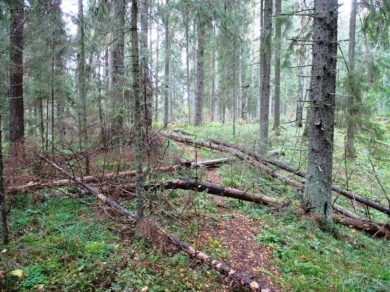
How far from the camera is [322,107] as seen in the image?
6.36 metres

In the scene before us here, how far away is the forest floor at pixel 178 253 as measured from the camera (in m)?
4.15

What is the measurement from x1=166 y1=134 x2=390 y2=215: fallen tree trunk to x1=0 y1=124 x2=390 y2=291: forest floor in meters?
1.39

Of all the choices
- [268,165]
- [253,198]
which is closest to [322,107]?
[253,198]

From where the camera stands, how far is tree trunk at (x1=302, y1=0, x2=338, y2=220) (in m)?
6.22

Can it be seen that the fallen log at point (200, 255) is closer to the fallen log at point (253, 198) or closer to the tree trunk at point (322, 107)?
the fallen log at point (253, 198)

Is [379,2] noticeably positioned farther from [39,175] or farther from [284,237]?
[39,175]

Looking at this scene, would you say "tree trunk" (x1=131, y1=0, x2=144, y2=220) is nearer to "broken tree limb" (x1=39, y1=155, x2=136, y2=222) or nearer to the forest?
the forest

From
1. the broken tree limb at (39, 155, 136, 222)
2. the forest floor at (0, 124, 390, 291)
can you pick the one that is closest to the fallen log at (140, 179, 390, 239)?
the forest floor at (0, 124, 390, 291)

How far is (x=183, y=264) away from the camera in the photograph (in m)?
4.59

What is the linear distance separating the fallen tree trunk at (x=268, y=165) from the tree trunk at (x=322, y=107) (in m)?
0.99

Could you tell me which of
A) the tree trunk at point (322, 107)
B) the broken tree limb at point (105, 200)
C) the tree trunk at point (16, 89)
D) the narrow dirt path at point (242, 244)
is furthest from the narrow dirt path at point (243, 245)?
the tree trunk at point (16, 89)

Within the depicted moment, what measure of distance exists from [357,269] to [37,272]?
15.3 ft

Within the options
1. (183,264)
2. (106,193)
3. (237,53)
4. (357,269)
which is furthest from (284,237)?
(237,53)

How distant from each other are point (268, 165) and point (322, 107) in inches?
153
